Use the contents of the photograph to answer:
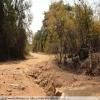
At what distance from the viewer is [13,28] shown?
26781 mm

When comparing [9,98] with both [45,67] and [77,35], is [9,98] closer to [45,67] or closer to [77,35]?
[45,67]

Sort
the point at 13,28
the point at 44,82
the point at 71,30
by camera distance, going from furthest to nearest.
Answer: the point at 13,28 → the point at 71,30 → the point at 44,82

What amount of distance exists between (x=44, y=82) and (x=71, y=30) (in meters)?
6.19

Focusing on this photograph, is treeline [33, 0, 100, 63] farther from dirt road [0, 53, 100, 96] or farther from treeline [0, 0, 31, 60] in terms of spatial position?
treeline [0, 0, 31, 60]

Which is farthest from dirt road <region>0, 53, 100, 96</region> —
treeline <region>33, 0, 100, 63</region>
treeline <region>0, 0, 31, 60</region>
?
treeline <region>0, 0, 31, 60</region>

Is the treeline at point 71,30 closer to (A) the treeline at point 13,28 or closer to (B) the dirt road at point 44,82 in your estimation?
(B) the dirt road at point 44,82

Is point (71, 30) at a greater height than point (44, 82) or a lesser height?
greater

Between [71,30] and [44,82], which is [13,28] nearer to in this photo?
[71,30]

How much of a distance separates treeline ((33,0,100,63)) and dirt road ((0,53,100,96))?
73.3 inches

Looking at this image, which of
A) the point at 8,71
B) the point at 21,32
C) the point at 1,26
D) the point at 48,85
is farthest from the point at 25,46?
the point at 48,85

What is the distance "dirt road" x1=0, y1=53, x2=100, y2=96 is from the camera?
12812 mm

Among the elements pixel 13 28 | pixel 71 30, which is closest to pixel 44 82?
pixel 71 30

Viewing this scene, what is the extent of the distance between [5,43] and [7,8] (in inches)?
129

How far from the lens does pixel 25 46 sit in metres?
29.3
